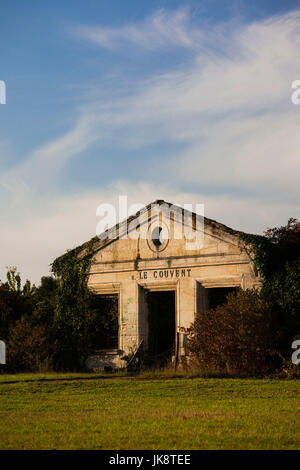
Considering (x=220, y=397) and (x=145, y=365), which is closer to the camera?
(x=220, y=397)

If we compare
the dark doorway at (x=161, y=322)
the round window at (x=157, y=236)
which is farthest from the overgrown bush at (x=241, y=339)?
the round window at (x=157, y=236)

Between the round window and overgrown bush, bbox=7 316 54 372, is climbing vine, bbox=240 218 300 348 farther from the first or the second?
overgrown bush, bbox=7 316 54 372

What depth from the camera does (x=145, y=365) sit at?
23.4 m

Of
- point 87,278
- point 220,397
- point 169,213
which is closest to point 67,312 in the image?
point 87,278

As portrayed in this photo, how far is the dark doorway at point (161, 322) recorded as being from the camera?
24.7 m

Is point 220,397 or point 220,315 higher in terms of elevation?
point 220,315

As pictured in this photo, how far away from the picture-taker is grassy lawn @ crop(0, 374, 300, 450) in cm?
940

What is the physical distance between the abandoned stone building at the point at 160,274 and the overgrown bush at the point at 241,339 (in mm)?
1658

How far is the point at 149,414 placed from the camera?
12.2 metres

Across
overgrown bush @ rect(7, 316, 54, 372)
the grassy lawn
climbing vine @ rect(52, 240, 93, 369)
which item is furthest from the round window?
the grassy lawn

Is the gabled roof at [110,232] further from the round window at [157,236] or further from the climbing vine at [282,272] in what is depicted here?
the climbing vine at [282,272]

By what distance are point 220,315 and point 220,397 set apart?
5.97 m

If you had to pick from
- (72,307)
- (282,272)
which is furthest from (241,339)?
(72,307)
